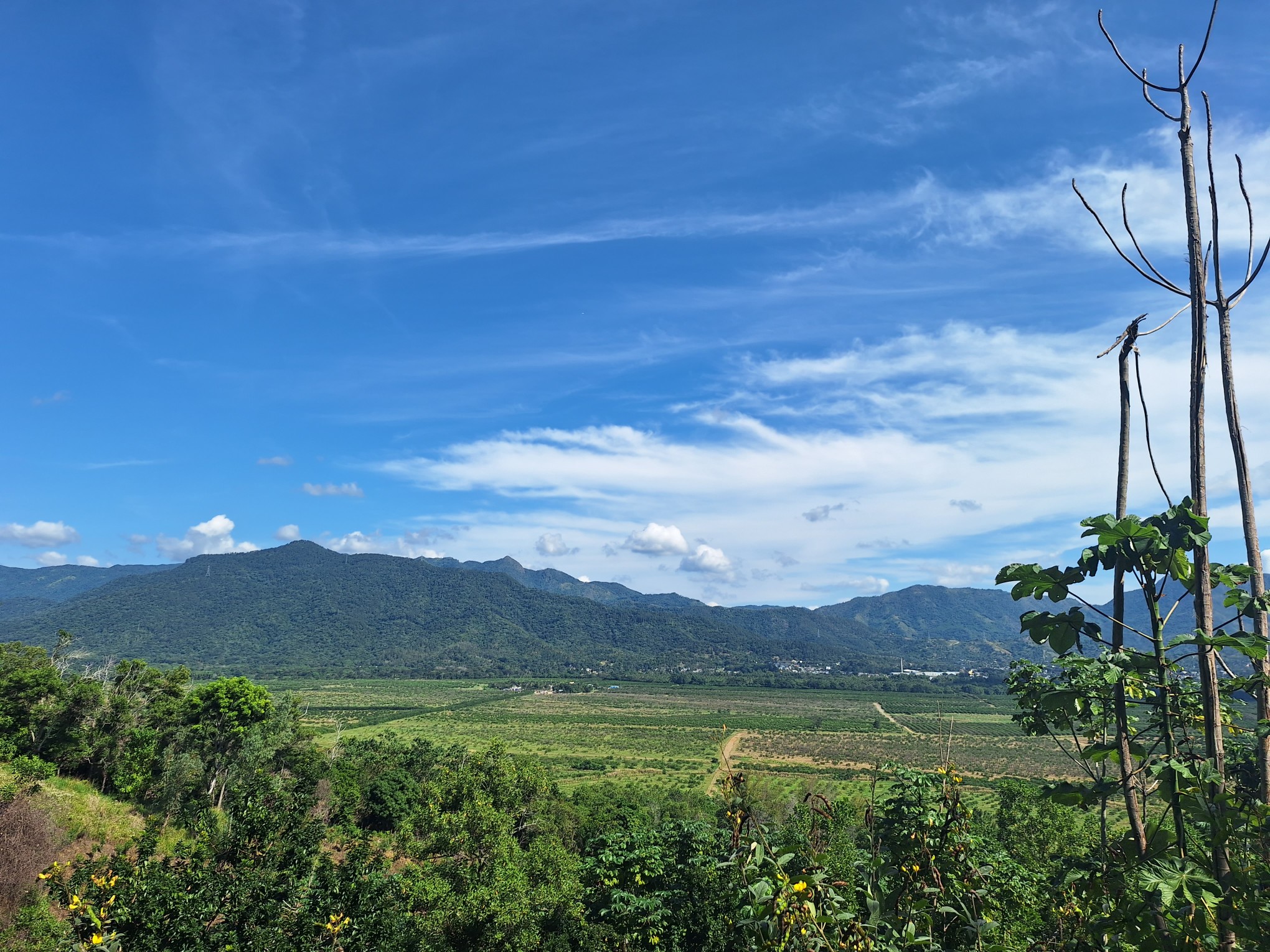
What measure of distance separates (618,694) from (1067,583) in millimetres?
158389

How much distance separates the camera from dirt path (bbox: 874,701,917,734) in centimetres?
9475

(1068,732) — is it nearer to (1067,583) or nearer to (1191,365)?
(1067,583)

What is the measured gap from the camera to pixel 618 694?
503ft

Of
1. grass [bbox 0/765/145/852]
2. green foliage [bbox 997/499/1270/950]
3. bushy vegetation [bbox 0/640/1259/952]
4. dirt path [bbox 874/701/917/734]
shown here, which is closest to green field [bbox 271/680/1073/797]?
dirt path [bbox 874/701/917/734]

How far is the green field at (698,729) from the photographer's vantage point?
6444cm

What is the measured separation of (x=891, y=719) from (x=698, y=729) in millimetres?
36221

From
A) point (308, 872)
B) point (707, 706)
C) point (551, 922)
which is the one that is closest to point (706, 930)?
point (551, 922)

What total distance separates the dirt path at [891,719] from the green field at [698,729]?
0.38m

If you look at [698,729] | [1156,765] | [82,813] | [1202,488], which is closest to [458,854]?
[82,813]

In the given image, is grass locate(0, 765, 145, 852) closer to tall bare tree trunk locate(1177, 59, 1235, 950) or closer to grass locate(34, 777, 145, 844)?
grass locate(34, 777, 145, 844)

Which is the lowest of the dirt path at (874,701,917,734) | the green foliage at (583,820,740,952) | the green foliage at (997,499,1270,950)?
the dirt path at (874,701,917,734)

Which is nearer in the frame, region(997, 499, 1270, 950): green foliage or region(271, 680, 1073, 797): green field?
region(997, 499, 1270, 950): green foliage

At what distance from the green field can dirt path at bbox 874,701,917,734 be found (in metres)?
0.38

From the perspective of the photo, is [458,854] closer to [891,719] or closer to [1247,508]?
[1247,508]
